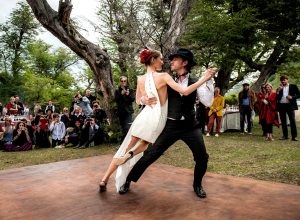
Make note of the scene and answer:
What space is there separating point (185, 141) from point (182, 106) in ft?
1.22

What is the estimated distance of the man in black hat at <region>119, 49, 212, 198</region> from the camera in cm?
332

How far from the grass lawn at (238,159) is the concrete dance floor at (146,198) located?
110 cm

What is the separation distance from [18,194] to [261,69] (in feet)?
47.4

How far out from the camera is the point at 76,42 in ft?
27.8

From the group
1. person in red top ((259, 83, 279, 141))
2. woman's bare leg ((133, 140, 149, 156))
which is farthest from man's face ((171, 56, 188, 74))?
person in red top ((259, 83, 279, 141))

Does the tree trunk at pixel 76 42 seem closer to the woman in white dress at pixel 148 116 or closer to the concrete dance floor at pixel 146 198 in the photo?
the concrete dance floor at pixel 146 198

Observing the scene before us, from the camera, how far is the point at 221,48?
43.0 ft

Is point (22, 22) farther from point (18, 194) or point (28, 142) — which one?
point (18, 194)

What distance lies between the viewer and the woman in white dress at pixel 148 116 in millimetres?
3371

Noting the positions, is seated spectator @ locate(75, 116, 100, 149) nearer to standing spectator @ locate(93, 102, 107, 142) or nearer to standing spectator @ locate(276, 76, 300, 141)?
standing spectator @ locate(93, 102, 107, 142)

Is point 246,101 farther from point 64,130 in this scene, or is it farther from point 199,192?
point 199,192

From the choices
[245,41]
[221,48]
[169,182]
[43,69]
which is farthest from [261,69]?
[43,69]

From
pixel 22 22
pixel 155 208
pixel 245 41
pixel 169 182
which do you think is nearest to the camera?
pixel 155 208

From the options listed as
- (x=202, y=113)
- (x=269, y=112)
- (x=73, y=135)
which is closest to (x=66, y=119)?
(x=73, y=135)
